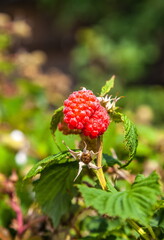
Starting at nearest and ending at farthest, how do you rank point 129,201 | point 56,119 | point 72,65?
point 129,201 → point 56,119 → point 72,65

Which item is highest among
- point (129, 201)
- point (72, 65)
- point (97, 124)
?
point (72, 65)

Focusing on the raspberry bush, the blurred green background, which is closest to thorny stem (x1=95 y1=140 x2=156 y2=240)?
the raspberry bush

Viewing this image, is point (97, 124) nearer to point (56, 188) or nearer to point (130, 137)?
point (130, 137)

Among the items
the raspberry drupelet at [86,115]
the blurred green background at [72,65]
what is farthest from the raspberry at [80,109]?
the blurred green background at [72,65]

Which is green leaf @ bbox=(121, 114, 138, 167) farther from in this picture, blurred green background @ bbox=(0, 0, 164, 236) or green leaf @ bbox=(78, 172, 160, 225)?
blurred green background @ bbox=(0, 0, 164, 236)

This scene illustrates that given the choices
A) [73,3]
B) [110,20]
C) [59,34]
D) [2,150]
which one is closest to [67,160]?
[2,150]

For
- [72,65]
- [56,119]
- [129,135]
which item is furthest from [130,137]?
[72,65]
